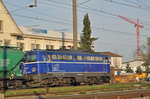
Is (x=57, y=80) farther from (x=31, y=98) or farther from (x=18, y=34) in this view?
(x=18, y=34)

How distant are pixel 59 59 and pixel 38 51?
2.88 meters

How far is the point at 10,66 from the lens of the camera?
81.9 ft

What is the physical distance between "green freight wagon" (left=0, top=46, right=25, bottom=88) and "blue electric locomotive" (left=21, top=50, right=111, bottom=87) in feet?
4.21

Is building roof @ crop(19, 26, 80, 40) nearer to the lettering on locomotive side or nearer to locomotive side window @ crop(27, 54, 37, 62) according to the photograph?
locomotive side window @ crop(27, 54, 37, 62)

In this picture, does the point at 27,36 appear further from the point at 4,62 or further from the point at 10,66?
the point at 4,62

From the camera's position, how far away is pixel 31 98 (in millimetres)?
18000

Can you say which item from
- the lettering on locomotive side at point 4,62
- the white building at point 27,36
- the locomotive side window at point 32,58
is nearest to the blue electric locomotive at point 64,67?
the locomotive side window at point 32,58

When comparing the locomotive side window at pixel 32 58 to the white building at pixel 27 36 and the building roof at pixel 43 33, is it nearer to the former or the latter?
the white building at pixel 27 36

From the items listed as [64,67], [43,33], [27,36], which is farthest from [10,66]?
[43,33]

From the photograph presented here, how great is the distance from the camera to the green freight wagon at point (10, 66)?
80.0ft

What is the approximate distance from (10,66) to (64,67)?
21.8 ft

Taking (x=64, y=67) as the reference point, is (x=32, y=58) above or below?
above

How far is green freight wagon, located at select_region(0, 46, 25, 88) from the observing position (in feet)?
80.0

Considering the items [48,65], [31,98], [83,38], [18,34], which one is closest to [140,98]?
[31,98]
